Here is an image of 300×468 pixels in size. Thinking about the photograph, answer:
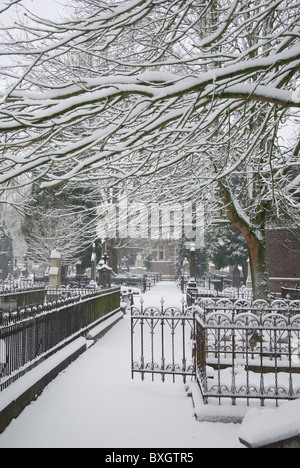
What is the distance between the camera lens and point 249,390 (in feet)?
17.4

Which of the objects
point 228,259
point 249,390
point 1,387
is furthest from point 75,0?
point 228,259

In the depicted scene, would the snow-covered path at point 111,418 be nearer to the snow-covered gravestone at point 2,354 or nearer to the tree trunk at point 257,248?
the snow-covered gravestone at point 2,354

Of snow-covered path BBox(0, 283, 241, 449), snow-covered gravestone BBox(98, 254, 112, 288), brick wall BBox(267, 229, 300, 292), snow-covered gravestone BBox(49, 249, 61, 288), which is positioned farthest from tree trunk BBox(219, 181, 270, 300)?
snow-covered gravestone BBox(49, 249, 61, 288)

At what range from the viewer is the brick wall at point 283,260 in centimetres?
2422

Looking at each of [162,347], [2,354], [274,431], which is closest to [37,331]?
[2,354]

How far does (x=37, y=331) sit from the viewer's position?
22.2 ft

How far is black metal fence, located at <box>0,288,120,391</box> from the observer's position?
18.0 ft

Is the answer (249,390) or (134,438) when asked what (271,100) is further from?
(134,438)

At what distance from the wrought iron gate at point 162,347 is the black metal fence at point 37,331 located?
4.81 ft

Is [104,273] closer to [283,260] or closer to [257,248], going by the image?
[257,248]

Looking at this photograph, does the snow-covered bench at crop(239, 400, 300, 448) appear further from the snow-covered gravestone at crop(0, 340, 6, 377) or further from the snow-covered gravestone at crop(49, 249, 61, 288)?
the snow-covered gravestone at crop(49, 249, 61, 288)

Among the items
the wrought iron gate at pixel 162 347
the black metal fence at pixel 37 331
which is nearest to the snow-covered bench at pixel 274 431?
the wrought iron gate at pixel 162 347

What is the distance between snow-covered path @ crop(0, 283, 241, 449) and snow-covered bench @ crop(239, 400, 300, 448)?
81 centimetres
